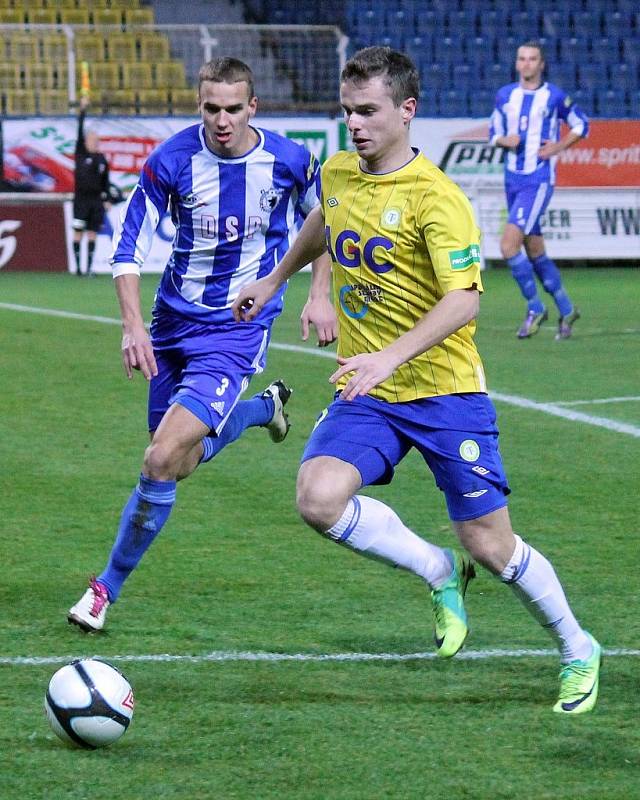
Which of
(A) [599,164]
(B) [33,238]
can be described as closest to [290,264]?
(B) [33,238]

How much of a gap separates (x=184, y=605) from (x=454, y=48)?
19.6 meters

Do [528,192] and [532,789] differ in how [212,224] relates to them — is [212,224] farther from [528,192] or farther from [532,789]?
[528,192]

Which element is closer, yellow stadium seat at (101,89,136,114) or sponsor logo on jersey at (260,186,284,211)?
sponsor logo on jersey at (260,186,284,211)

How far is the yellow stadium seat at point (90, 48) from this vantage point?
21.9 metres

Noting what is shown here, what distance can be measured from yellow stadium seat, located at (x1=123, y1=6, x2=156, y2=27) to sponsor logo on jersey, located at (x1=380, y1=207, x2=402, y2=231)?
65.3 ft

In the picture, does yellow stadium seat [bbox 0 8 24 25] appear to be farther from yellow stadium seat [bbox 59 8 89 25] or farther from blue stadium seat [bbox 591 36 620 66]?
blue stadium seat [bbox 591 36 620 66]

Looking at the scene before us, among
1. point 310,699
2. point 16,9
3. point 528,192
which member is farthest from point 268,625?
point 16,9

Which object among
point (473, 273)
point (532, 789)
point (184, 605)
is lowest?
point (184, 605)

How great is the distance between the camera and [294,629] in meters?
4.61

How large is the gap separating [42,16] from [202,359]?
18838 millimetres

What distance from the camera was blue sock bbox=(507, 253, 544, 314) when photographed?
1209 cm

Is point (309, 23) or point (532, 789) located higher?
point (532, 789)

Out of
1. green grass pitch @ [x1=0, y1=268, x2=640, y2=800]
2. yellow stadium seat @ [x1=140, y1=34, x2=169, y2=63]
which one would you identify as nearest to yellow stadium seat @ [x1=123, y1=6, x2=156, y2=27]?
yellow stadium seat @ [x1=140, y1=34, x2=169, y2=63]

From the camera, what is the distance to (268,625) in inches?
183
